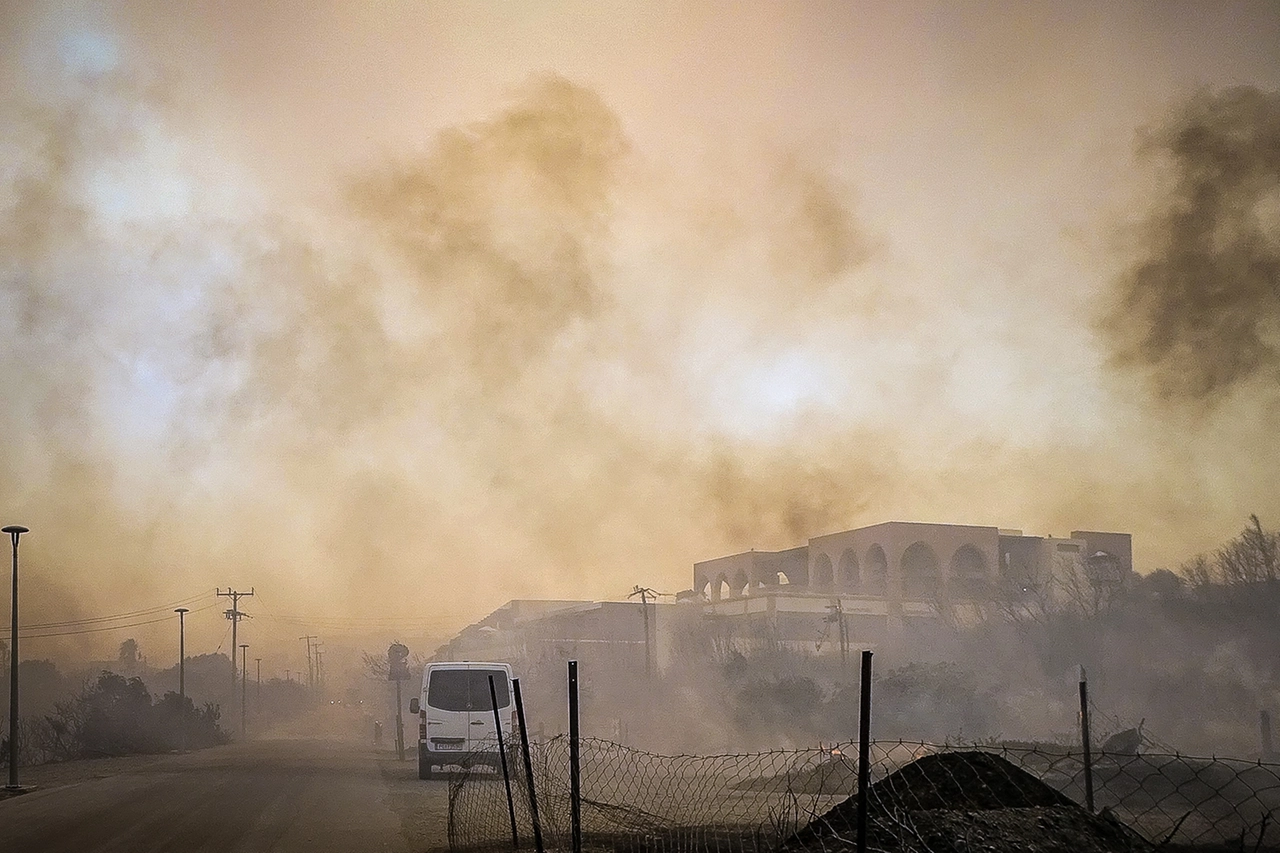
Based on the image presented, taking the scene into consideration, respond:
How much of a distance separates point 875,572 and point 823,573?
4.32 m

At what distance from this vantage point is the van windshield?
26.2 m

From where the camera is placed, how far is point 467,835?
14.8 m

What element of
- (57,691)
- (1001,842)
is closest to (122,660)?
(57,691)

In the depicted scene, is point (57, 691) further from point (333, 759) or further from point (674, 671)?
point (333, 759)

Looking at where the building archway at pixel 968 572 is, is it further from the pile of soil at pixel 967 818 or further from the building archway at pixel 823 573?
the pile of soil at pixel 967 818

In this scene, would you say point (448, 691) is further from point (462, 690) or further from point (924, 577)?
point (924, 577)

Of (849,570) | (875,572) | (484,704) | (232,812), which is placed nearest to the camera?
(232,812)

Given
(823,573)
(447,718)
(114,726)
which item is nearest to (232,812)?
(447,718)

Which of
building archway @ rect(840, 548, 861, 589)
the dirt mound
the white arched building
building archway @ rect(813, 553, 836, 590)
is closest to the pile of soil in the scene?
the dirt mound

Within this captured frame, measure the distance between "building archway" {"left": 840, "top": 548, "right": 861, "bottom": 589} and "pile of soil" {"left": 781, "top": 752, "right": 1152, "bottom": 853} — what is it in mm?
56966

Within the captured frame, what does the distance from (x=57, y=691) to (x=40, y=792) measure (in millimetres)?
74283

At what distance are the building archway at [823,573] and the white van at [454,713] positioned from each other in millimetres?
43501

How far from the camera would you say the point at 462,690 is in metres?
26.5

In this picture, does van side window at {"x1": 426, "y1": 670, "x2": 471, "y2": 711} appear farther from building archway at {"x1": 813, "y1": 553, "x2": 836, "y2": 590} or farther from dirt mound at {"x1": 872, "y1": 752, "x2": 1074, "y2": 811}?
building archway at {"x1": 813, "y1": 553, "x2": 836, "y2": 590}
